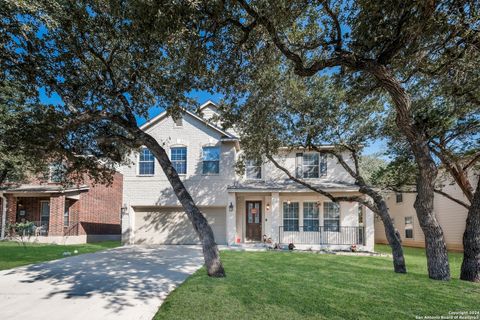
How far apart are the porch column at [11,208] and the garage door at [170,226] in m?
8.72

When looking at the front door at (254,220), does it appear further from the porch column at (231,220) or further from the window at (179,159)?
the window at (179,159)

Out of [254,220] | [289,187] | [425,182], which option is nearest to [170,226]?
[254,220]

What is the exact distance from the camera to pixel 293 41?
716 cm

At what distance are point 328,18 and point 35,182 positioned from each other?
68.2 ft

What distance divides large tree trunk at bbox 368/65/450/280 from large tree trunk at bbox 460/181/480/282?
0.87 m

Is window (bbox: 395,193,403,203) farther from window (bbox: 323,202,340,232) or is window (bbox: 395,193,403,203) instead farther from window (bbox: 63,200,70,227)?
window (bbox: 63,200,70,227)

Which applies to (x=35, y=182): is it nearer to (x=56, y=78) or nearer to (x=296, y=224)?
(x=56, y=78)

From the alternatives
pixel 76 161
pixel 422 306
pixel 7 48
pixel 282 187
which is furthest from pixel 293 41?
pixel 282 187

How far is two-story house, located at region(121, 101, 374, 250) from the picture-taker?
607 inches

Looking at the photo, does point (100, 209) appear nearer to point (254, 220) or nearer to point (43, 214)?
point (43, 214)

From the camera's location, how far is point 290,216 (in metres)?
16.2

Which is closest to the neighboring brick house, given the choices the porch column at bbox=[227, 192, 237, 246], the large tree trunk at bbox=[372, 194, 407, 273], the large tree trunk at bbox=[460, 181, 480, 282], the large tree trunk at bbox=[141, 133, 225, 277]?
the porch column at bbox=[227, 192, 237, 246]

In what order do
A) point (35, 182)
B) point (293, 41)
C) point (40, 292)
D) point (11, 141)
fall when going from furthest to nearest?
point (35, 182) → point (11, 141) → point (293, 41) → point (40, 292)

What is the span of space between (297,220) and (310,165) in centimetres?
334
